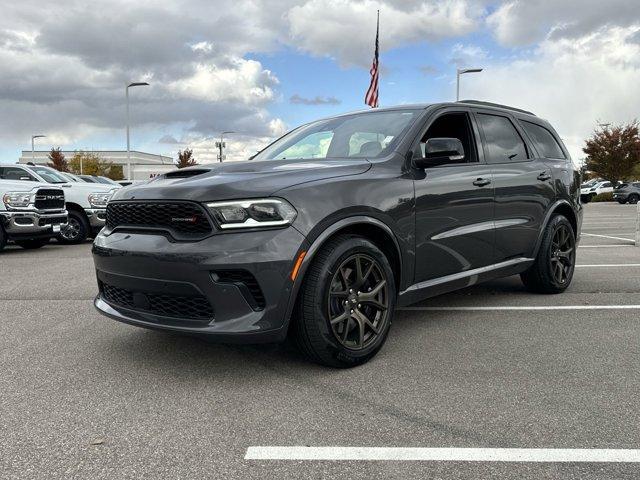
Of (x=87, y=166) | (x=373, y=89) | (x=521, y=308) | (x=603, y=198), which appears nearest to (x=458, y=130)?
(x=521, y=308)

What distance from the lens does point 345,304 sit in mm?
3498

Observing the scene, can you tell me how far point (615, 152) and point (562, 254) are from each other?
46.9 metres

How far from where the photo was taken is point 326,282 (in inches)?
131

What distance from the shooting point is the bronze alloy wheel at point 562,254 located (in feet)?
18.6

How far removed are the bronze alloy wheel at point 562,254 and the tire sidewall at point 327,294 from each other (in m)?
2.62

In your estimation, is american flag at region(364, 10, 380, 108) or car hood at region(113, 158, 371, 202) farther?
american flag at region(364, 10, 380, 108)

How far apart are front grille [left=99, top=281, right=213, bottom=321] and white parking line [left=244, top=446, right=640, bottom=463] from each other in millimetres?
932

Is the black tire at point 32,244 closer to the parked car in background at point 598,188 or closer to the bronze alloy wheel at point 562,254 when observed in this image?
the bronze alloy wheel at point 562,254

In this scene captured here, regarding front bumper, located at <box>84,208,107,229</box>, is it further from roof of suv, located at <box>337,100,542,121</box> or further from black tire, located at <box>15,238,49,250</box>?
roof of suv, located at <box>337,100,542,121</box>

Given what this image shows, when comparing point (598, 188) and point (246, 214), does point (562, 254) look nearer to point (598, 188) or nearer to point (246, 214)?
point (246, 214)

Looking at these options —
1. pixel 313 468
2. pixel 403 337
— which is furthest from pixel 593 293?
pixel 313 468

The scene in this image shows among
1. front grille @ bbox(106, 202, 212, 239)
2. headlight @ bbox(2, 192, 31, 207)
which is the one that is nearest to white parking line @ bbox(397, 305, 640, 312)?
front grille @ bbox(106, 202, 212, 239)

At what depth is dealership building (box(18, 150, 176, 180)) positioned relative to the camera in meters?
95.1

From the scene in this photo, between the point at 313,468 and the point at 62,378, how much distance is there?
6.21 ft
